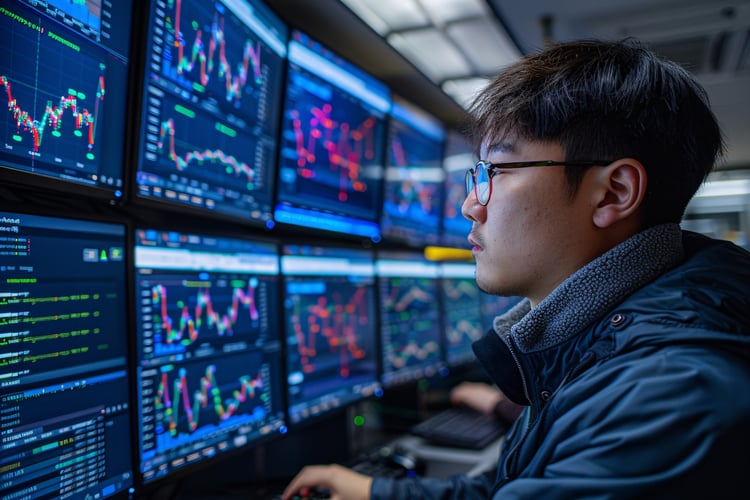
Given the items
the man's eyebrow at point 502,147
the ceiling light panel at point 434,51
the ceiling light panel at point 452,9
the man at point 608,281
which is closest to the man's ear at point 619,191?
the man at point 608,281

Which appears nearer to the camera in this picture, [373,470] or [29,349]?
[29,349]

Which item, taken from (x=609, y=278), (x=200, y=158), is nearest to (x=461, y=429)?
(x=609, y=278)

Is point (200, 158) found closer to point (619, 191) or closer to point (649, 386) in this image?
point (619, 191)

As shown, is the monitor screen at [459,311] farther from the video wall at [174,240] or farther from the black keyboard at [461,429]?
the video wall at [174,240]

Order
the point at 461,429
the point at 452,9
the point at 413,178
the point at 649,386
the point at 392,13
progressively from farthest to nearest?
the point at 392,13
the point at 452,9
the point at 413,178
the point at 461,429
the point at 649,386

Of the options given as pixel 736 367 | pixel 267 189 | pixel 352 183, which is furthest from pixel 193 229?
pixel 736 367

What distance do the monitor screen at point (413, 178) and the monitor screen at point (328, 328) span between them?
0.27 m

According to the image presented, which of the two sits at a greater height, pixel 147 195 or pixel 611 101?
pixel 611 101

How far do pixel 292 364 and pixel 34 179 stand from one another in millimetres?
752

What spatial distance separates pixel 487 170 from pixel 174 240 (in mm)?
609

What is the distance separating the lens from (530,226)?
0.92 m

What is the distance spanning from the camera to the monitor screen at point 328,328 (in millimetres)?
1406

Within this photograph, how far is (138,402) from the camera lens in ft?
3.18

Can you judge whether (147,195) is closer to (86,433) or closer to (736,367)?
(86,433)
